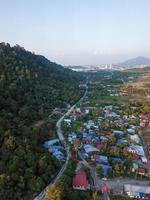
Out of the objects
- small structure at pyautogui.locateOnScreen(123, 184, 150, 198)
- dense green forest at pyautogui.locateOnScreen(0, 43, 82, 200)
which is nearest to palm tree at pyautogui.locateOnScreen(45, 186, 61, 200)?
dense green forest at pyautogui.locateOnScreen(0, 43, 82, 200)

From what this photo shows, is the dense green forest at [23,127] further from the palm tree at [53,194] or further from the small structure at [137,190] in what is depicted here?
the small structure at [137,190]

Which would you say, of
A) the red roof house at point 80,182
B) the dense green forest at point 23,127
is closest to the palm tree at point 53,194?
the dense green forest at point 23,127

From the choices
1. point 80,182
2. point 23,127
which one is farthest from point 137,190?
point 23,127

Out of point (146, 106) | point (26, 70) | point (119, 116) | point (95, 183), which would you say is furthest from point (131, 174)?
point (26, 70)

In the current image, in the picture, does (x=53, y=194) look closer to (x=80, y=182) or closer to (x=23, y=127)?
(x=80, y=182)

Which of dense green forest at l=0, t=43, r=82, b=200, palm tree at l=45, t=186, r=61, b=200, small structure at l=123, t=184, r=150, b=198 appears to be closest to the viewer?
palm tree at l=45, t=186, r=61, b=200

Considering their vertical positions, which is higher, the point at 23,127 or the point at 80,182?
the point at 23,127

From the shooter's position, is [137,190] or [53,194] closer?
[53,194]

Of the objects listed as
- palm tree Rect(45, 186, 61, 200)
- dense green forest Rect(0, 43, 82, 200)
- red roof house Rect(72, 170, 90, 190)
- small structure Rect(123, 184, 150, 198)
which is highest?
dense green forest Rect(0, 43, 82, 200)

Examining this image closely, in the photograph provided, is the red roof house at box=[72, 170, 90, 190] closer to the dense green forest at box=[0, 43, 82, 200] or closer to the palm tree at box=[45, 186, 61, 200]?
the dense green forest at box=[0, 43, 82, 200]

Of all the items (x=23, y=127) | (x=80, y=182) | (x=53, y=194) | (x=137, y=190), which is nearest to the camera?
(x=53, y=194)
